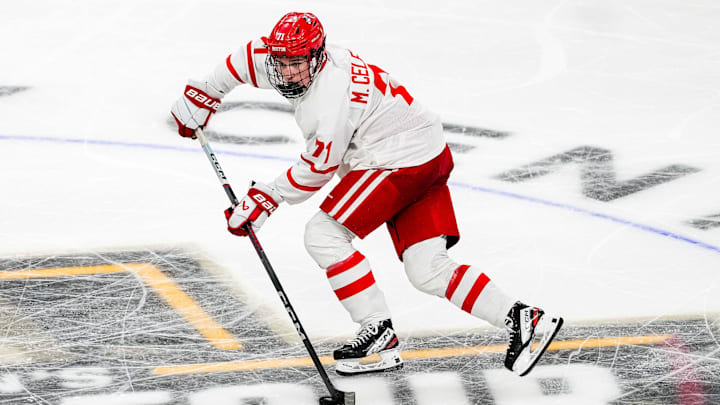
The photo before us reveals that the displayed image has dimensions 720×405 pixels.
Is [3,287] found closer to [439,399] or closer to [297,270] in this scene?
[297,270]

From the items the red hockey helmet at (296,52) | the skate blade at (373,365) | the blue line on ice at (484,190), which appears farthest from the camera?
Answer: the blue line on ice at (484,190)

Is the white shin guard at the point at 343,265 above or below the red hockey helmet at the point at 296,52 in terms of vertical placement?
below

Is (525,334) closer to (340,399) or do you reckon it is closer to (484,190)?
(340,399)

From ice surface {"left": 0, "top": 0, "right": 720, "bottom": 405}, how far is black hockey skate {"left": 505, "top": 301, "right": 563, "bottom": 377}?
95 mm

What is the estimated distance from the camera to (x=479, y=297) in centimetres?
349

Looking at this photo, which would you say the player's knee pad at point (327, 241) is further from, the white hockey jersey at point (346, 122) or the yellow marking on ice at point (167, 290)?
the yellow marking on ice at point (167, 290)

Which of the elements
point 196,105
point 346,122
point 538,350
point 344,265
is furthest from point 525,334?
point 196,105

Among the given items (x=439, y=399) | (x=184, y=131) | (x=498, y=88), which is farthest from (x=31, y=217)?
(x=498, y=88)

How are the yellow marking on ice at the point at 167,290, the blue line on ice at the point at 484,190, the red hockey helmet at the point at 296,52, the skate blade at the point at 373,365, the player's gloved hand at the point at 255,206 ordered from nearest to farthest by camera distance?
the red hockey helmet at the point at 296,52, the player's gloved hand at the point at 255,206, the skate blade at the point at 373,365, the yellow marking on ice at the point at 167,290, the blue line on ice at the point at 484,190

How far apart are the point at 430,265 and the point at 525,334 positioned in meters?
0.36

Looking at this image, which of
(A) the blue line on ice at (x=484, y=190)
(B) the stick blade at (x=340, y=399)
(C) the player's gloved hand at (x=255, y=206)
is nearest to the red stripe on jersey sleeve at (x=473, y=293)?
(B) the stick blade at (x=340, y=399)

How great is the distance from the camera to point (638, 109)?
19.7 ft

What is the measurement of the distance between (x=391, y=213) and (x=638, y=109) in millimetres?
2890

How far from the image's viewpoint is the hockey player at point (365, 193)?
3348mm
